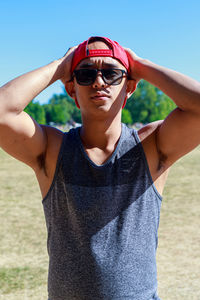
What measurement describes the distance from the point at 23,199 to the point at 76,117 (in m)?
90.7

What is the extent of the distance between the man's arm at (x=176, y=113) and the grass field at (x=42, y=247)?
112 inches

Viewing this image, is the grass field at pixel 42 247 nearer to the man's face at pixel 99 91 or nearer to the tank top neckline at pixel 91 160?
the tank top neckline at pixel 91 160

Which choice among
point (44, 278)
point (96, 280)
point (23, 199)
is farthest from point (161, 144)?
point (23, 199)

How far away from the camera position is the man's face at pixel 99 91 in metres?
1.89

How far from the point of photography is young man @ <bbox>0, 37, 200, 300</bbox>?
181 cm

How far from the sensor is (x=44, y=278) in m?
4.70

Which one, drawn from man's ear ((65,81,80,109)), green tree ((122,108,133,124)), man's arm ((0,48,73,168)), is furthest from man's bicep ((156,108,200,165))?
green tree ((122,108,133,124))

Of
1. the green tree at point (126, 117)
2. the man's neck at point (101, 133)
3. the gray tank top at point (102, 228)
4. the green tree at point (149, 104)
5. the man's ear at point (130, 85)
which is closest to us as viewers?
the gray tank top at point (102, 228)

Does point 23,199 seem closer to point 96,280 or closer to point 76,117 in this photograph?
point 96,280

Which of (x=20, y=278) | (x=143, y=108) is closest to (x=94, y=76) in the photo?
(x=20, y=278)

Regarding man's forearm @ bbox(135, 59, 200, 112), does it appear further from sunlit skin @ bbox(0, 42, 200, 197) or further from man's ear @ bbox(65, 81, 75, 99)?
man's ear @ bbox(65, 81, 75, 99)

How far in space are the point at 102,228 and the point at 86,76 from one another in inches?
30.4

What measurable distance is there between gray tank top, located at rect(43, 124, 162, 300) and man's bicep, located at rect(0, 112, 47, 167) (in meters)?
0.15

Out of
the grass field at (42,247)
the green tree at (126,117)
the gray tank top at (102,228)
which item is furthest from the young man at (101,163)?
the green tree at (126,117)
